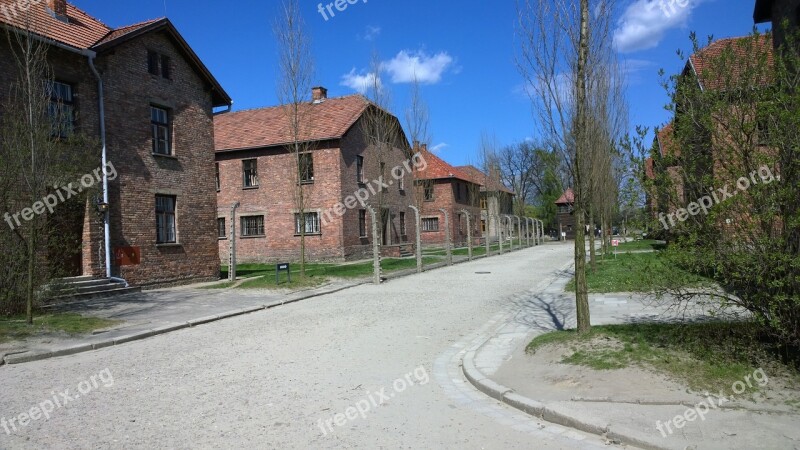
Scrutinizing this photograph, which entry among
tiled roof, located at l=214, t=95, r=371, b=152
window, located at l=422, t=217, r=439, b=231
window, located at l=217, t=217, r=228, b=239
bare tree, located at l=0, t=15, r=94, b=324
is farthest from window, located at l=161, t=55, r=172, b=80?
window, located at l=422, t=217, r=439, b=231

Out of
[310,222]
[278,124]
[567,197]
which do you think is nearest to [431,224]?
[567,197]

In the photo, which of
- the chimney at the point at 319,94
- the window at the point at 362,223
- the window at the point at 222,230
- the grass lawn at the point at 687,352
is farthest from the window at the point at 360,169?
the grass lawn at the point at 687,352

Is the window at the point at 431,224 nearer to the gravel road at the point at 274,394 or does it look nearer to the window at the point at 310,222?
the window at the point at 310,222

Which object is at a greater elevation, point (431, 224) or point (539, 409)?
point (431, 224)

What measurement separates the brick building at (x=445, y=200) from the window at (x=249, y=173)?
15.1m

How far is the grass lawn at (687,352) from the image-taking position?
18.2 ft

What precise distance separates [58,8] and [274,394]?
674 inches

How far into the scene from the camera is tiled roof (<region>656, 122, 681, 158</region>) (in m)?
6.20

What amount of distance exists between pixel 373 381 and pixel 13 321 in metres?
8.52

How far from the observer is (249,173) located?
104 feet

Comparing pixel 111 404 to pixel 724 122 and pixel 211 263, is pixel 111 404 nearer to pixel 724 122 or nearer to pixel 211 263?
pixel 724 122

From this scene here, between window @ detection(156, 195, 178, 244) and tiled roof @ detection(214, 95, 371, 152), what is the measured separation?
10813 mm

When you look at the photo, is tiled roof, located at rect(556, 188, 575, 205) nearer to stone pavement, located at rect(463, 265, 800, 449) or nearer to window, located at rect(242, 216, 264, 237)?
stone pavement, located at rect(463, 265, 800, 449)

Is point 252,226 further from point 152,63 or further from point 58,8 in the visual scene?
point 58,8
